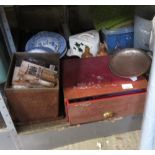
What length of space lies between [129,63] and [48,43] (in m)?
0.46

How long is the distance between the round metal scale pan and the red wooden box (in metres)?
0.03

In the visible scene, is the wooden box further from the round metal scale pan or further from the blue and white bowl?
the round metal scale pan

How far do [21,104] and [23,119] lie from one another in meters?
0.11

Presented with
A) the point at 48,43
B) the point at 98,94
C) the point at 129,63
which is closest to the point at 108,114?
the point at 98,94

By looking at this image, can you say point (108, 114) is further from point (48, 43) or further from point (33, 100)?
point (48, 43)

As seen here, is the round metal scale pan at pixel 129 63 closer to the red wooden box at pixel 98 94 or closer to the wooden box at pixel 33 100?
the red wooden box at pixel 98 94

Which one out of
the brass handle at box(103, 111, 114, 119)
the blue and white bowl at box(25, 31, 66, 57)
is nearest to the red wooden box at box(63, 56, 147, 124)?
the brass handle at box(103, 111, 114, 119)

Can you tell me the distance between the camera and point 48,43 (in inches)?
54.1

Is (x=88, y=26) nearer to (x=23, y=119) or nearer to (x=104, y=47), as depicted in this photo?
(x=104, y=47)

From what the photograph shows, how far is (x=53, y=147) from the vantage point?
1290mm

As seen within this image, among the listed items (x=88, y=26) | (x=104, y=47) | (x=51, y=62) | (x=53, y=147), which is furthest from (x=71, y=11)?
(x=53, y=147)

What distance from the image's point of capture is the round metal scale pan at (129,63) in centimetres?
116

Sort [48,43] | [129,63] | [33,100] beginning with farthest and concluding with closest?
[48,43] < [129,63] < [33,100]

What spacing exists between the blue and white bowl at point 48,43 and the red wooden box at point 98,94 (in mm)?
181
